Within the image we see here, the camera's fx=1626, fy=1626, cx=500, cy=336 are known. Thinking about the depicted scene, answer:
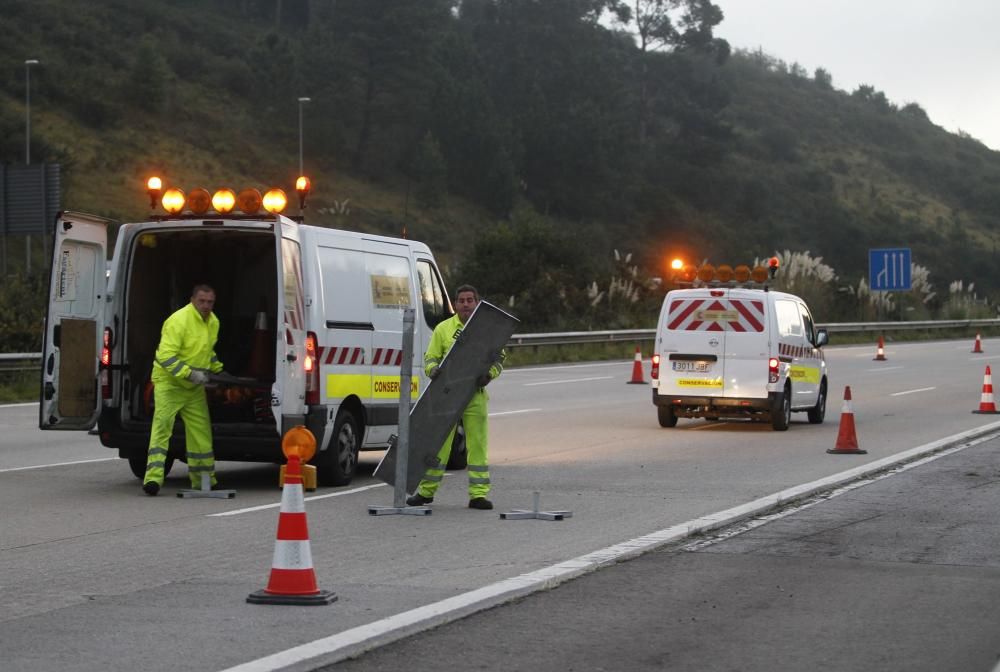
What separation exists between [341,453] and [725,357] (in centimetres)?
842

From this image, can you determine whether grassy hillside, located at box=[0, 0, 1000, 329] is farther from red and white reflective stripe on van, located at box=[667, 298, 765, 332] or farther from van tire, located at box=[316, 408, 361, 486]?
van tire, located at box=[316, 408, 361, 486]

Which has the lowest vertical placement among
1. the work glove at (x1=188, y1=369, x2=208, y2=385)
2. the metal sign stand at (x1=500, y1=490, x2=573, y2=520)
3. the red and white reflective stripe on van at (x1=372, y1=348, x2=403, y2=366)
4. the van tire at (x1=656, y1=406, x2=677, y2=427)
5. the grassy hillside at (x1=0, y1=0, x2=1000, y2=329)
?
the metal sign stand at (x1=500, y1=490, x2=573, y2=520)

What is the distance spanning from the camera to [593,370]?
37.0 meters

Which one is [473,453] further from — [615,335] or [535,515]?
[615,335]

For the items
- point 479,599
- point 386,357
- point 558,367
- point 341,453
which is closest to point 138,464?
point 341,453

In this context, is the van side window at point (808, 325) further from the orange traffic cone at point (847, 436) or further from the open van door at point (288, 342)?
the open van door at point (288, 342)

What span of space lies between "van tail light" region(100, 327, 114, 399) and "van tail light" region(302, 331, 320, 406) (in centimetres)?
179

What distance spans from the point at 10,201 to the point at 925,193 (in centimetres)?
11515

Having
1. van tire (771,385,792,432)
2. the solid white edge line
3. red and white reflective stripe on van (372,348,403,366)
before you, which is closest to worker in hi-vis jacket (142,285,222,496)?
red and white reflective stripe on van (372,348,403,366)

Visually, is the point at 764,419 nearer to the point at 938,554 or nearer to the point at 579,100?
the point at 938,554

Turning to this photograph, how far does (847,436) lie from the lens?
17469 mm

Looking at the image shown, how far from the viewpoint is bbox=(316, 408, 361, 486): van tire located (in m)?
13.6

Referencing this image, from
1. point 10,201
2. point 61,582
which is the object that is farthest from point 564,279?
point 61,582

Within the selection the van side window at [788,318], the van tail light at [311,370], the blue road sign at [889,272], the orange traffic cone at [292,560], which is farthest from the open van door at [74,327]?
the blue road sign at [889,272]
